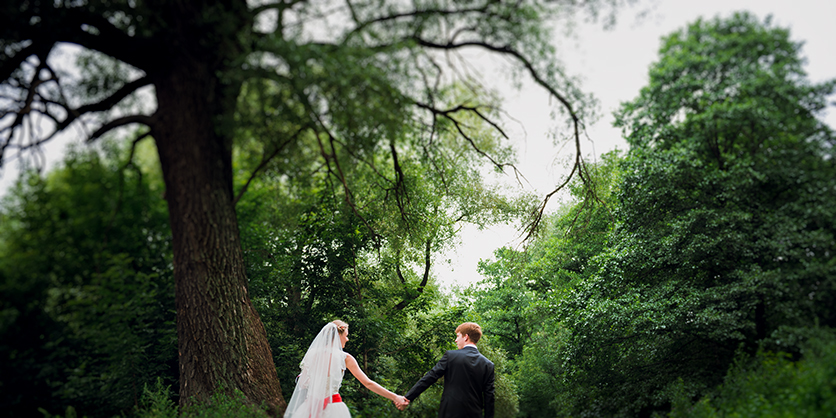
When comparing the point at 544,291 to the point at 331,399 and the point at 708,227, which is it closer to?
the point at 708,227

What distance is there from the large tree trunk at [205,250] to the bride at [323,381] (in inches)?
14.6

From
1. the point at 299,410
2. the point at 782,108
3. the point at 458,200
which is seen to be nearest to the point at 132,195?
the point at 299,410

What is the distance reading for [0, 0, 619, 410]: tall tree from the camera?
534 cm

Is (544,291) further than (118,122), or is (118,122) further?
(544,291)

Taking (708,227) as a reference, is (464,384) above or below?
below

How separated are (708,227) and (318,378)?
6.55 metres

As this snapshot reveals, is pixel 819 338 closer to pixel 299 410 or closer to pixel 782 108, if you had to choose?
pixel 782 108

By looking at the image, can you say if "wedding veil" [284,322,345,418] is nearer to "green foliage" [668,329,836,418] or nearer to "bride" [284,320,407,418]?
"bride" [284,320,407,418]

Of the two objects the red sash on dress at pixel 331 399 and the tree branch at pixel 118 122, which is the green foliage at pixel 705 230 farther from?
the tree branch at pixel 118 122

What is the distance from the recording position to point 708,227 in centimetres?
764

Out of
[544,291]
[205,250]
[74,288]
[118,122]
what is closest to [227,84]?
[118,122]

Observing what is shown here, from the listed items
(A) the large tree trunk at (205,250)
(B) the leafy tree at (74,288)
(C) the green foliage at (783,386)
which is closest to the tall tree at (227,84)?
(A) the large tree trunk at (205,250)

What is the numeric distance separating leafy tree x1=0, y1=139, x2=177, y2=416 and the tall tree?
2.56ft

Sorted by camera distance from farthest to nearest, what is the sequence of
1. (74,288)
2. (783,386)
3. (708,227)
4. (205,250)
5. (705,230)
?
(705,230) < (708,227) < (74,288) < (205,250) < (783,386)
